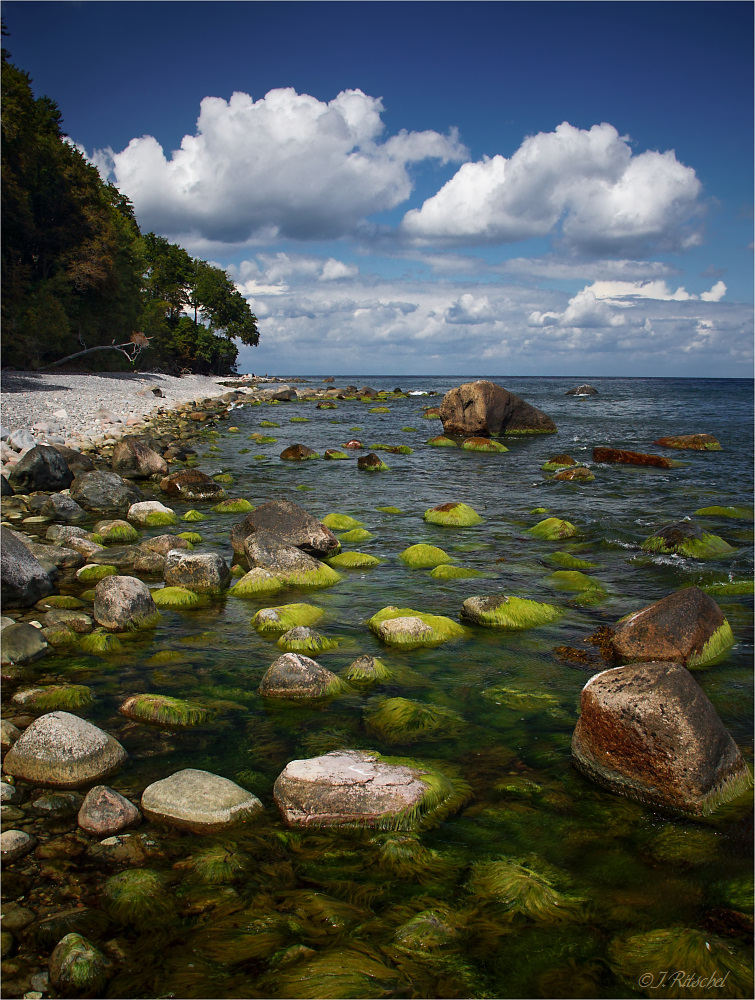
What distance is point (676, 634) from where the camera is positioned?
677 centimetres

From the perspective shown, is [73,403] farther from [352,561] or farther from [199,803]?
[199,803]

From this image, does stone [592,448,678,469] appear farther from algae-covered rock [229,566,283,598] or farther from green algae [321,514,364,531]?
algae-covered rock [229,566,283,598]

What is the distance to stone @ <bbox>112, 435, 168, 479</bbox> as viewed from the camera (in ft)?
59.8

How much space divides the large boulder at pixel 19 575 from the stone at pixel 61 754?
12.1 ft

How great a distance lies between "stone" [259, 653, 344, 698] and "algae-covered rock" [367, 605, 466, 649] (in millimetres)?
1364

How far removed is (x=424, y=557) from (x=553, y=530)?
3474 mm

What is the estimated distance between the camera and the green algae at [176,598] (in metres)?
8.68

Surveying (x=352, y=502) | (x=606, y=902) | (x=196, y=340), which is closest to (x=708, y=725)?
(x=606, y=902)

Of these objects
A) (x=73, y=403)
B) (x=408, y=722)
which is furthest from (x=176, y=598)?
(x=73, y=403)

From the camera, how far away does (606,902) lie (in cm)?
373

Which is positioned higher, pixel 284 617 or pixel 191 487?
pixel 191 487

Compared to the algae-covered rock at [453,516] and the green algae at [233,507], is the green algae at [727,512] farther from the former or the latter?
the green algae at [233,507]

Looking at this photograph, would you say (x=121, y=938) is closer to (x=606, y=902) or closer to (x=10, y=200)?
(x=606, y=902)

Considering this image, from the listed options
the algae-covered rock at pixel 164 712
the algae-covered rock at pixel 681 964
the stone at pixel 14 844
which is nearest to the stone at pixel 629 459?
the algae-covered rock at pixel 164 712
